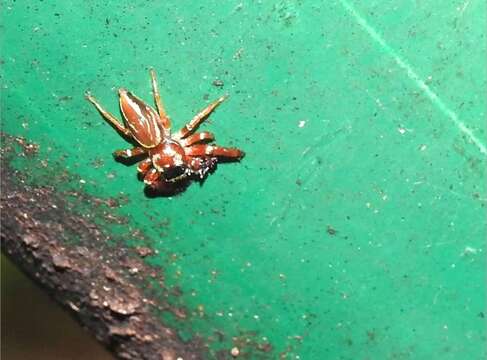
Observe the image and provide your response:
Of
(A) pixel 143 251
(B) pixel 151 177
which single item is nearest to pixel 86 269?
(A) pixel 143 251

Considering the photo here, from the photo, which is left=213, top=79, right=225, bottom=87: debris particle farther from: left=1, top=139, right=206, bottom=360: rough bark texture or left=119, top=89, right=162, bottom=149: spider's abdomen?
left=1, top=139, right=206, bottom=360: rough bark texture

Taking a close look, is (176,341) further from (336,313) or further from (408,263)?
(408,263)

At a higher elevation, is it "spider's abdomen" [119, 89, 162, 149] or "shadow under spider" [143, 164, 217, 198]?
"spider's abdomen" [119, 89, 162, 149]

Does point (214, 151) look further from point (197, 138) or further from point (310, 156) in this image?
point (310, 156)

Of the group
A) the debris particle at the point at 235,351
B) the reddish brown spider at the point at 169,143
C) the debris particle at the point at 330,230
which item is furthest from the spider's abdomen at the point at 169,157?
the debris particle at the point at 235,351

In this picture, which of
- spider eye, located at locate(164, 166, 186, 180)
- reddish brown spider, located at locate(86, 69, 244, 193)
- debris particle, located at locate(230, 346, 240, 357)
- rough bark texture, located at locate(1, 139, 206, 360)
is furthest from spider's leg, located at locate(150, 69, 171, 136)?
debris particle, located at locate(230, 346, 240, 357)

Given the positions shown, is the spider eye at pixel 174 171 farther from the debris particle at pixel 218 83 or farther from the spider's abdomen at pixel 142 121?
the debris particle at pixel 218 83
